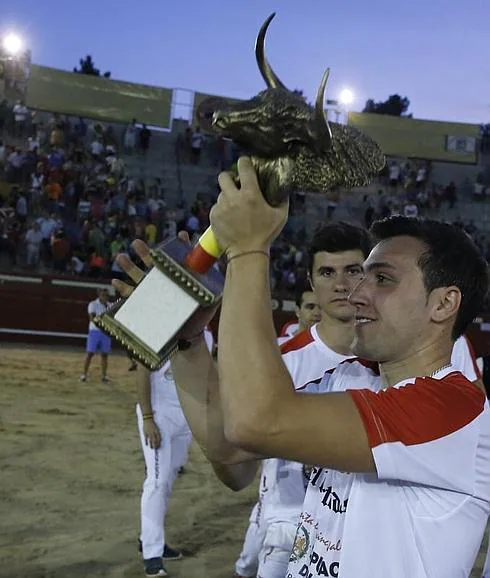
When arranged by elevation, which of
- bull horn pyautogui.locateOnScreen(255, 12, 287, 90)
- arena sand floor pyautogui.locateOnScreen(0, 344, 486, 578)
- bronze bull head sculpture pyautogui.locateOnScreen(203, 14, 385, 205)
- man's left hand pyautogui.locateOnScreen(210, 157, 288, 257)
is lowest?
arena sand floor pyautogui.locateOnScreen(0, 344, 486, 578)

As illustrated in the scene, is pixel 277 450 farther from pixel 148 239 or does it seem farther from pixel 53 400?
pixel 148 239

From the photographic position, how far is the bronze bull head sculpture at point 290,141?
1428 millimetres

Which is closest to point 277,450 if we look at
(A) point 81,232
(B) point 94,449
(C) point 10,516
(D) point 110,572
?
(D) point 110,572

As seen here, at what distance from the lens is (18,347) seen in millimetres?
17297

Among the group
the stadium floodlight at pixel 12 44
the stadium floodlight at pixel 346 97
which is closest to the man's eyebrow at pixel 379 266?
the stadium floodlight at pixel 12 44

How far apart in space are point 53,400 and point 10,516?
511cm

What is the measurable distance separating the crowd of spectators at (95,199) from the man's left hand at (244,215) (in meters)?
15.4

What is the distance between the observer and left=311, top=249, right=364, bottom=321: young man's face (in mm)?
3865

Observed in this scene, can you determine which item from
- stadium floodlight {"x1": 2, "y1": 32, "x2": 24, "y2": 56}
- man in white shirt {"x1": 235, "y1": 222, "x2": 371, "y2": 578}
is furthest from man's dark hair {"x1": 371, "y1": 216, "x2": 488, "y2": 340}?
stadium floodlight {"x1": 2, "y1": 32, "x2": 24, "y2": 56}

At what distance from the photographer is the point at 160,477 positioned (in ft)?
18.2

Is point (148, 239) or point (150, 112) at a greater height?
point (150, 112)

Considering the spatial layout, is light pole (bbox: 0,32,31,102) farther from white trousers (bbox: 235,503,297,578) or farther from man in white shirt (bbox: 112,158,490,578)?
man in white shirt (bbox: 112,158,490,578)

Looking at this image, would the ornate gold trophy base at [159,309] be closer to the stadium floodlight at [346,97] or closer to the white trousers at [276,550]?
the white trousers at [276,550]

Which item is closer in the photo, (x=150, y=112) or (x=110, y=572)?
(x=110, y=572)
